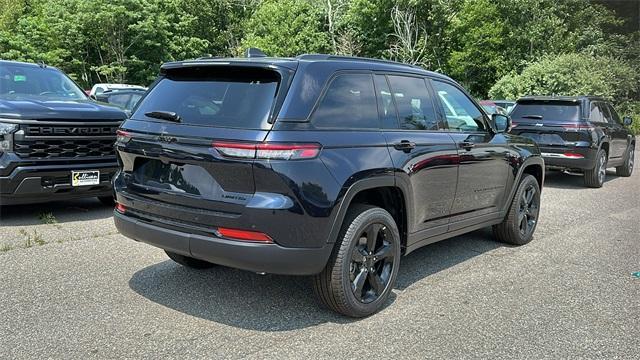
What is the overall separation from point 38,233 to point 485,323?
4712 mm

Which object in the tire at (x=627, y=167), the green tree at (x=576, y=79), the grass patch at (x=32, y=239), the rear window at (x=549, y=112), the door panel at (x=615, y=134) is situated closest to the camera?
the grass patch at (x=32, y=239)

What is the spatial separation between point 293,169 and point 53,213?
15.9ft

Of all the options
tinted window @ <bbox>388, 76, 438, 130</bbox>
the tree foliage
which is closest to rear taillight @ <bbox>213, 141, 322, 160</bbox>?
tinted window @ <bbox>388, 76, 438, 130</bbox>

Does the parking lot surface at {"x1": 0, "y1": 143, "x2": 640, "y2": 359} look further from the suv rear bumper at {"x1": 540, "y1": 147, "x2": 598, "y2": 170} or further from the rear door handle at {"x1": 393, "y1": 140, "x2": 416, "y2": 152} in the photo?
the suv rear bumper at {"x1": 540, "y1": 147, "x2": 598, "y2": 170}

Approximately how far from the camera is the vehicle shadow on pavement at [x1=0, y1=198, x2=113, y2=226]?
6691mm

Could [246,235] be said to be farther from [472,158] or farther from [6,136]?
[6,136]

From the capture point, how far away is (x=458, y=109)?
5441mm

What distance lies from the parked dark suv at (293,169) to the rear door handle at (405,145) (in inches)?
0.5

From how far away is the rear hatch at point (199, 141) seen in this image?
3557 millimetres

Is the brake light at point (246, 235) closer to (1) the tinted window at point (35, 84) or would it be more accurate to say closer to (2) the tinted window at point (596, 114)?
(1) the tinted window at point (35, 84)

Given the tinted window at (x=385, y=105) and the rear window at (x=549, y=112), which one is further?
the rear window at (x=549, y=112)

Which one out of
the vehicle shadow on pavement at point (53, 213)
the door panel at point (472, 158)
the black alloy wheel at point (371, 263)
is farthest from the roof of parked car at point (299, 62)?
the vehicle shadow on pavement at point (53, 213)

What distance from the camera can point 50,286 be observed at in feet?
14.8

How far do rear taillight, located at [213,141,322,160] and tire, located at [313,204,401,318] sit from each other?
643mm
